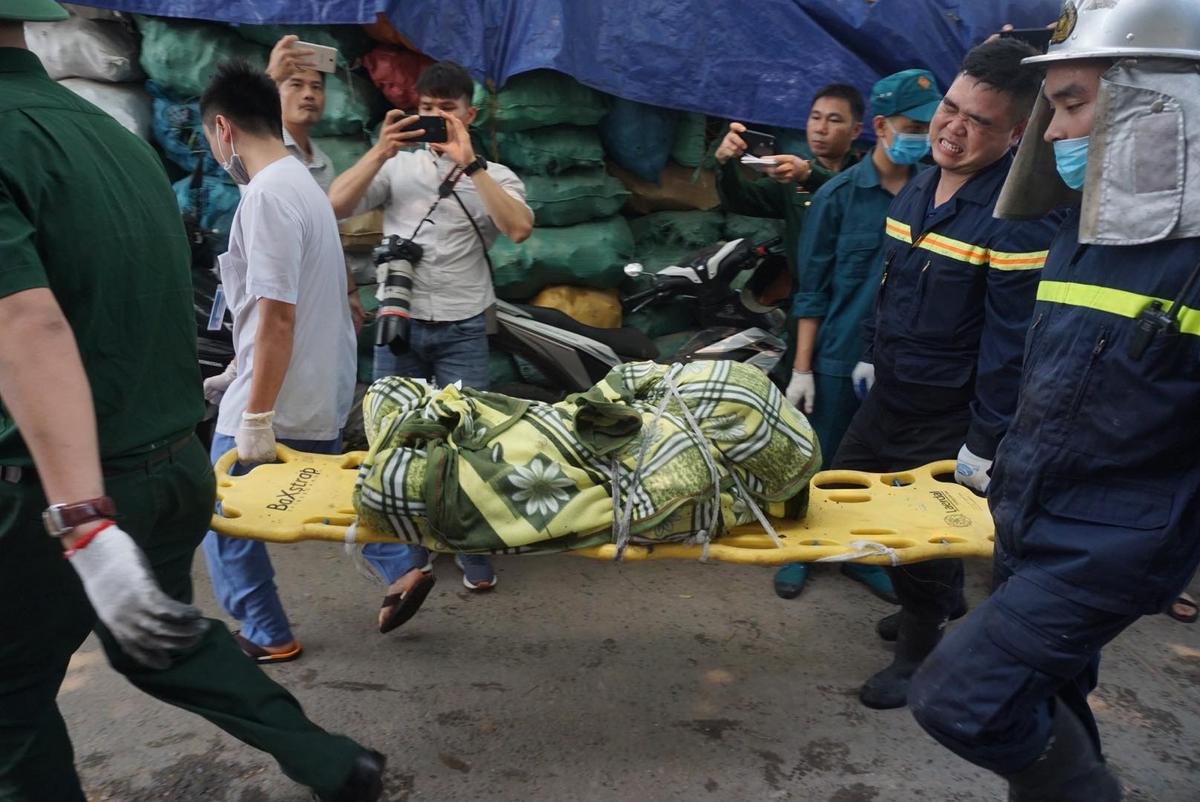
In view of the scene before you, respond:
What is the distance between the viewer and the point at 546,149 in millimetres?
4207

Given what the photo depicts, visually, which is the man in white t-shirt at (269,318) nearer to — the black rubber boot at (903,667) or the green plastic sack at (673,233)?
the black rubber boot at (903,667)

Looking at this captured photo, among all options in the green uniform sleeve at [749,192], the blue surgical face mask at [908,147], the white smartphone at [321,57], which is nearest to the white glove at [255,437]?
the white smartphone at [321,57]

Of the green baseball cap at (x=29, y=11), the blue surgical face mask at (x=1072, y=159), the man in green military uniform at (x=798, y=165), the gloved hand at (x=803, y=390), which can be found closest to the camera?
the green baseball cap at (x=29, y=11)

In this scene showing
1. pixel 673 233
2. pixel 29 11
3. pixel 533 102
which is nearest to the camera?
pixel 29 11

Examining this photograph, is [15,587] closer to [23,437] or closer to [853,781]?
[23,437]

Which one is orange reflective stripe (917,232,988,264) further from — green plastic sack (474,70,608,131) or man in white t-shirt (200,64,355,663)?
green plastic sack (474,70,608,131)

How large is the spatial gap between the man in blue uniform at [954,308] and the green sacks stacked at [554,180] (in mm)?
1645

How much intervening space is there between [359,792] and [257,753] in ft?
1.93

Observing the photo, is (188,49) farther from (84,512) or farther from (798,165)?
(84,512)

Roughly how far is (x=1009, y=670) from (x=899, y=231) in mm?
1512

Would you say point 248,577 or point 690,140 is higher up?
point 690,140

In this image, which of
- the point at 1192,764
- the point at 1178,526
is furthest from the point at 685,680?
the point at 1178,526

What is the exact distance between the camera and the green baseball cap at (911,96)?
11.0 feet

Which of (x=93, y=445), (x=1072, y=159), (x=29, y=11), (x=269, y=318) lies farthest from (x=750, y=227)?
(x=93, y=445)
